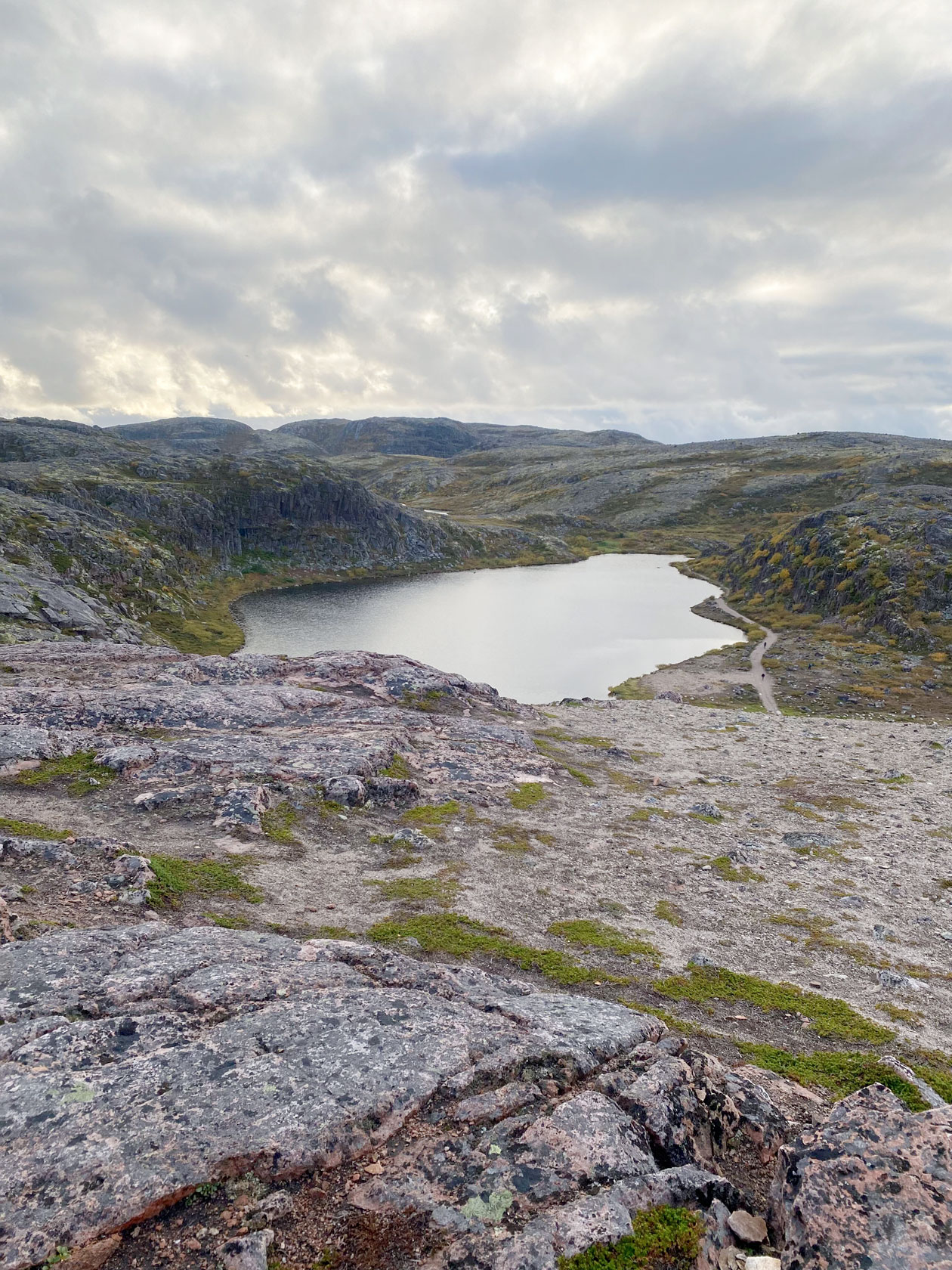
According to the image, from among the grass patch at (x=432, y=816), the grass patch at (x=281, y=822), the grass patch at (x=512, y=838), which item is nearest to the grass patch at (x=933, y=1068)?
the grass patch at (x=512, y=838)

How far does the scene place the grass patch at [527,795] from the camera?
105 ft

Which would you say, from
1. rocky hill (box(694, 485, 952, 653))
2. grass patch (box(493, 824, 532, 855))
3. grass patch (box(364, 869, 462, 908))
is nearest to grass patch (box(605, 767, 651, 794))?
grass patch (box(493, 824, 532, 855))

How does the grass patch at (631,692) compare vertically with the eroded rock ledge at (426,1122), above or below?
below

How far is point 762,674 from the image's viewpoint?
81.6m

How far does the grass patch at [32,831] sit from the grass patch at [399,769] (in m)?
14.1

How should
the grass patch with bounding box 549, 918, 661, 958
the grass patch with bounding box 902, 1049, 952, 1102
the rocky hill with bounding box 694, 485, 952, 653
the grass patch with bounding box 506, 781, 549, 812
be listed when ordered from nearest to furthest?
the grass patch with bounding box 902, 1049, 952, 1102, the grass patch with bounding box 549, 918, 661, 958, the grass patch with bounding box 506, 781, 549, 812, the rocky hill with bounding box 694, 485, 952, 653

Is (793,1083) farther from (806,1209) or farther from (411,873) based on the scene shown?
(411,873)

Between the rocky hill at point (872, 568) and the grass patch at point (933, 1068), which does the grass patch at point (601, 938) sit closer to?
the grass patch at point (933, 1068)

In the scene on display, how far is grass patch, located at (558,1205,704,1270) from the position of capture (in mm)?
7781

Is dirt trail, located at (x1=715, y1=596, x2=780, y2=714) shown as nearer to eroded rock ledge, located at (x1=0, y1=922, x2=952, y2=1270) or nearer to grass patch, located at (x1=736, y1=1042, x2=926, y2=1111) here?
grass patch, located at (x1=736, y1=1042, x2=926, y2=1111)

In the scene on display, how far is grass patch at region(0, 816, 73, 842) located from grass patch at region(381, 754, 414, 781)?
46.2ft

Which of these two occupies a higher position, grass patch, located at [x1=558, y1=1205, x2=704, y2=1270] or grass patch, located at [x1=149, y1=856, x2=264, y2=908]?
grass patch, located at [x1=558, y1=1205, x2=704, y2=1270]

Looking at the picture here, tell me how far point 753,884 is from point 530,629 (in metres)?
76.5

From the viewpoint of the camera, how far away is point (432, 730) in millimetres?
40844
